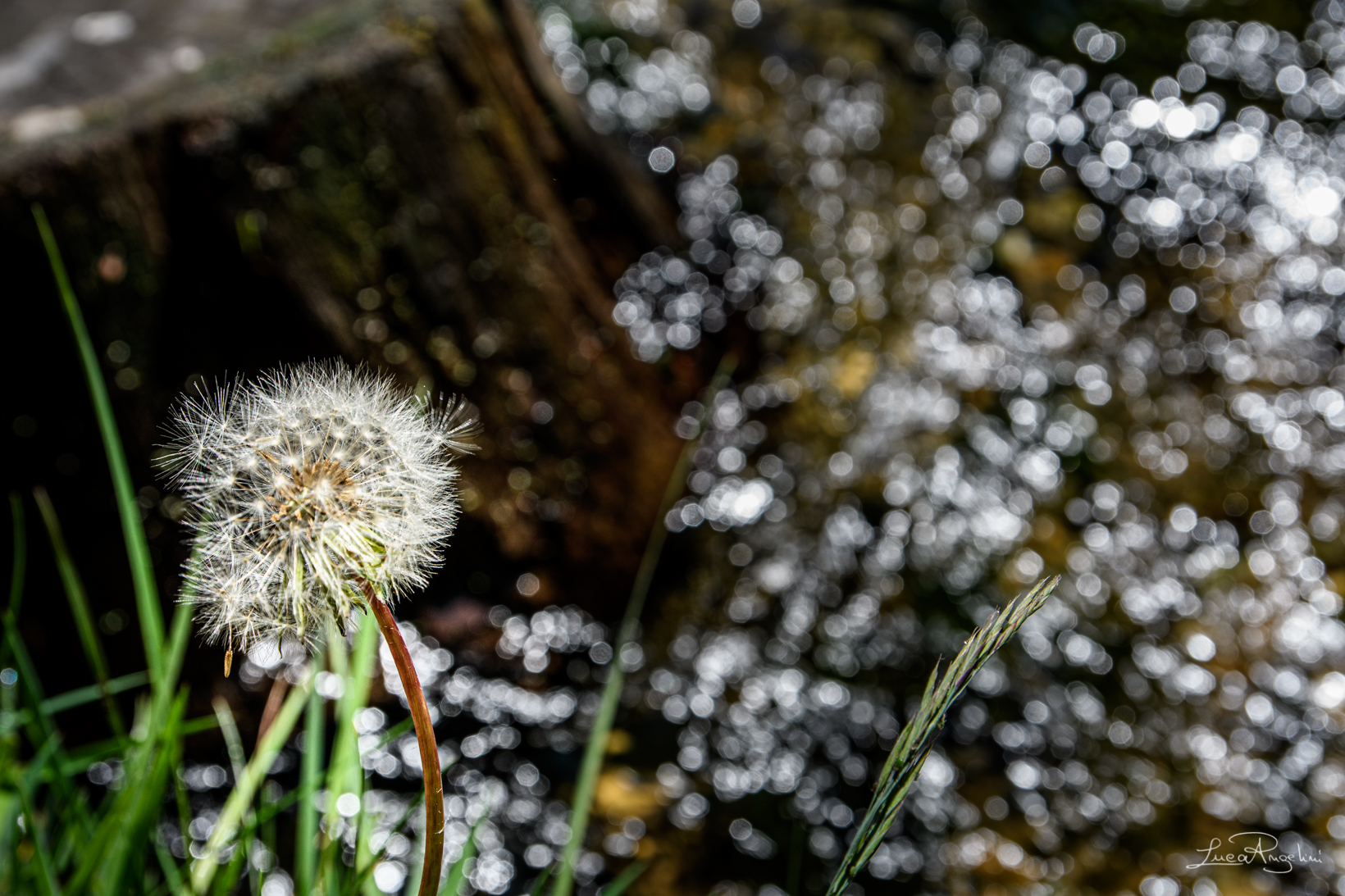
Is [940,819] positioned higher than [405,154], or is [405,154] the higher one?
[405,154]

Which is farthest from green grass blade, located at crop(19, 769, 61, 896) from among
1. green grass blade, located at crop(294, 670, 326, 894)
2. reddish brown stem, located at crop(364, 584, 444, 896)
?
reddish brown stem, located at crop(364, 584, 444, 896)

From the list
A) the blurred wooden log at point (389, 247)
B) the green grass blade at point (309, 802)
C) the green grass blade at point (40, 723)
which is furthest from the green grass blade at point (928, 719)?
the blurred wooden log at point (389, 247)

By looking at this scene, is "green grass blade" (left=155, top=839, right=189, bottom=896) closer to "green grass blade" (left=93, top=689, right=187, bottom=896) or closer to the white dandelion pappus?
"green grass blade" (left=93, top=689, right=187, bottom=896)

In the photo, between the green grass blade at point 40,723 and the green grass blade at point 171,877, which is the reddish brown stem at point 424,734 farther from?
the green grass blade at point 40,723

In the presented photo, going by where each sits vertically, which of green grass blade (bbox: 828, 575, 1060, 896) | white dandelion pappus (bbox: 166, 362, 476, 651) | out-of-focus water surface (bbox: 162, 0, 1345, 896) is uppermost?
white dandelion pappus (bbox: 166, 362, 476, 651)

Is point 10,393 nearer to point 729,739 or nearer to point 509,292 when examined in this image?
point 509,292

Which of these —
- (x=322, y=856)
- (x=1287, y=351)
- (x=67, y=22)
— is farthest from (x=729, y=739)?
(x=67, y=22)

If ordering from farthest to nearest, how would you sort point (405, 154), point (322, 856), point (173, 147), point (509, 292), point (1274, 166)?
1. point (1274, 166)
2. point (509, 292)
3. point (405, 154)
4. point (173, 147)
5. point (322, 856)
